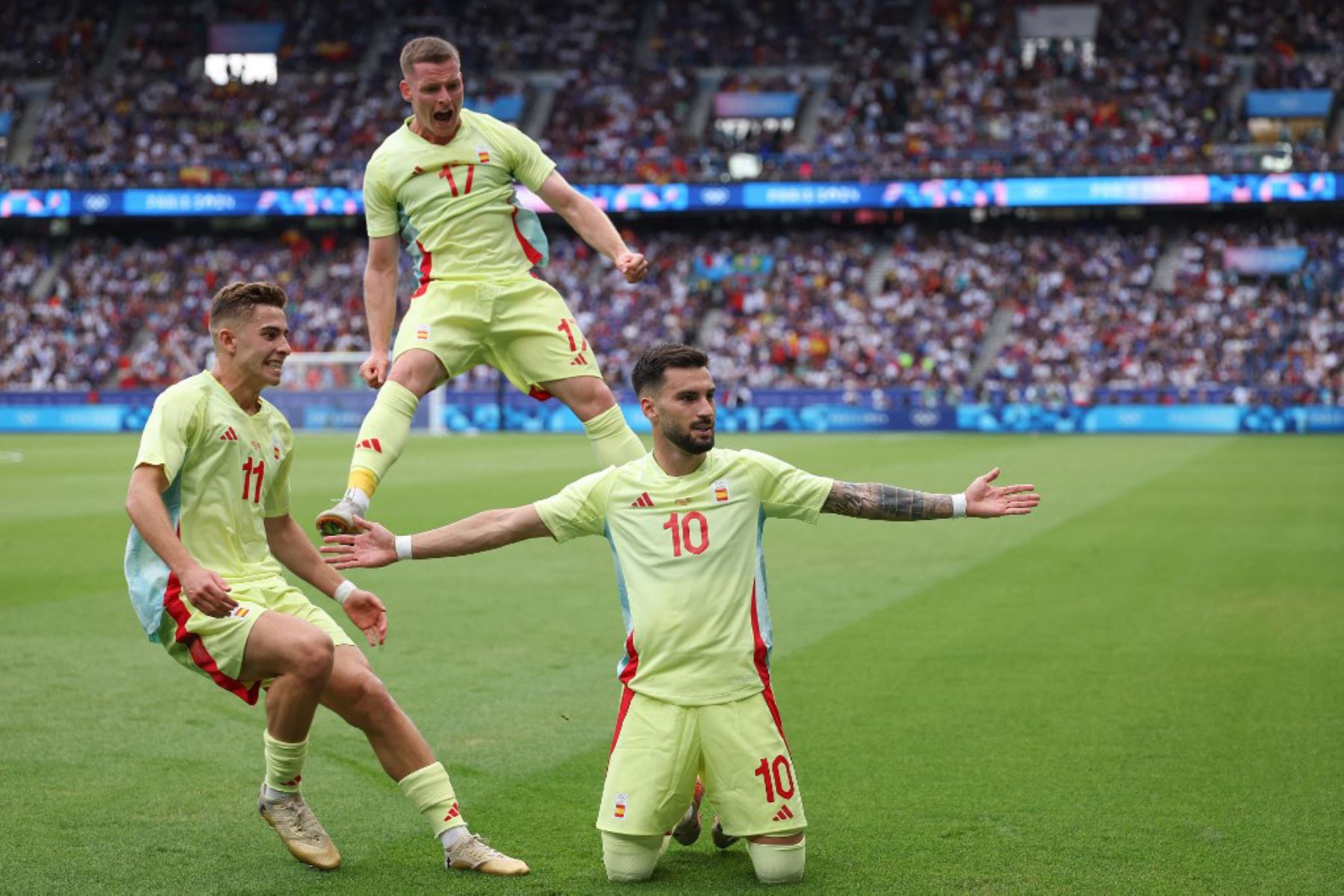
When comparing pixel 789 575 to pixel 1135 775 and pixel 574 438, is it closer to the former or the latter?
pixel 1135 775

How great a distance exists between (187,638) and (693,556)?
163 cm

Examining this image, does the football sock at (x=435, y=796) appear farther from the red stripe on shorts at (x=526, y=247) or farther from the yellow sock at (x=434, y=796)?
the red stripe on shorts at (x=526, y=247)

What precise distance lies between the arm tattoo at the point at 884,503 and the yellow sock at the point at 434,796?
1509mm

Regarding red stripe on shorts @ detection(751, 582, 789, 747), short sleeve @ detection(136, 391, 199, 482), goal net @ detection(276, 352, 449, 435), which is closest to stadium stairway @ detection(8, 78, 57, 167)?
goal net @ detection(276, 352, 449, 435)

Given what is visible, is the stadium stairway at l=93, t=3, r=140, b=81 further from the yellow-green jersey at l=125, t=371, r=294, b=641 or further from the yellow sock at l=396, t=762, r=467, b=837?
the yellow sock at l=396, t=762, r=467, b=837

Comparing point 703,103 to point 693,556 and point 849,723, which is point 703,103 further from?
point 693,556

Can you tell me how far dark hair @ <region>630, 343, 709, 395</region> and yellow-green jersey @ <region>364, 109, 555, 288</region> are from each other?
7.06ft

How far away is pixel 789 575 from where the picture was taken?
43.0ft

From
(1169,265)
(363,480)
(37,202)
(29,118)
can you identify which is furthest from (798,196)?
(363,480)

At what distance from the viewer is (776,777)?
5133mm

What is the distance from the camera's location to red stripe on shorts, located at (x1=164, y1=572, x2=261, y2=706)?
→ 524 cm

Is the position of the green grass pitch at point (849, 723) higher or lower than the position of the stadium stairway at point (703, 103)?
lower

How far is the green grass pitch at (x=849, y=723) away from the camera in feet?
17.2

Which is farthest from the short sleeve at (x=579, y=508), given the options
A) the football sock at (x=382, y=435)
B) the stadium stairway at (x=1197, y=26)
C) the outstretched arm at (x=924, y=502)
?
the stadium stairway at (x=1197, y=26)
